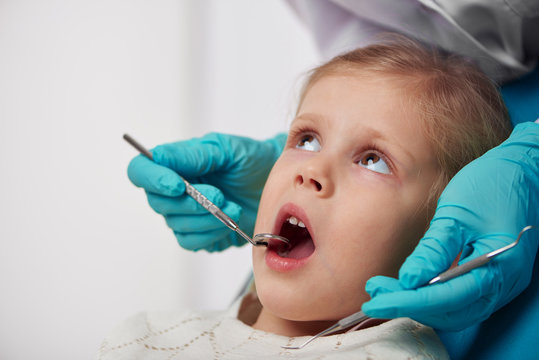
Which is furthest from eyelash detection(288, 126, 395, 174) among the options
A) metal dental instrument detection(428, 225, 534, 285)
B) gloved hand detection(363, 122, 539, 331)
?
metal dental instrument detection(428, 225, 534, 285)

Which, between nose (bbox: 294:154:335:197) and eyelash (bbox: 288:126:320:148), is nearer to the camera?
nose (bbox: 294:154:335:197)

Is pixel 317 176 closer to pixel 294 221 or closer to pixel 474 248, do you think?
pixel 294 221

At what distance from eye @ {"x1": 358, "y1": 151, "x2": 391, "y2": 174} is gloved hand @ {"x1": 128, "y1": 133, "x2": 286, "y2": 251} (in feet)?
1.17

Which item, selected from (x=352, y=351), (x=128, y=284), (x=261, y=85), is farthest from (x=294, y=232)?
(x=261, y=85)

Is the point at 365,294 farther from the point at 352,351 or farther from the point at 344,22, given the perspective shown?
the point at 344,22

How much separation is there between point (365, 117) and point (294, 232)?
10.8 inches

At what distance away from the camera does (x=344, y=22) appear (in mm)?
1506

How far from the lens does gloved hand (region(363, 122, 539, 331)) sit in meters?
0.78

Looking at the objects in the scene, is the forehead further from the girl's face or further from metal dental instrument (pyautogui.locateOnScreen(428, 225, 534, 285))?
metal dental instrument (pyautogui.locateOnScreen(428, 225, 534, 285))

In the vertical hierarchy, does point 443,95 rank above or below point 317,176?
above

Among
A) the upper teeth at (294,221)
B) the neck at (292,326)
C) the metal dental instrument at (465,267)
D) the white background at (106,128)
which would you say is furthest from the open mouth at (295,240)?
the white background at (106,128)

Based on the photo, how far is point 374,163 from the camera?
1.01m

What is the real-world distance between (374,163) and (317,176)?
0.43 ft

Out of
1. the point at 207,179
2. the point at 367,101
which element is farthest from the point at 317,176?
the point at 207,179
